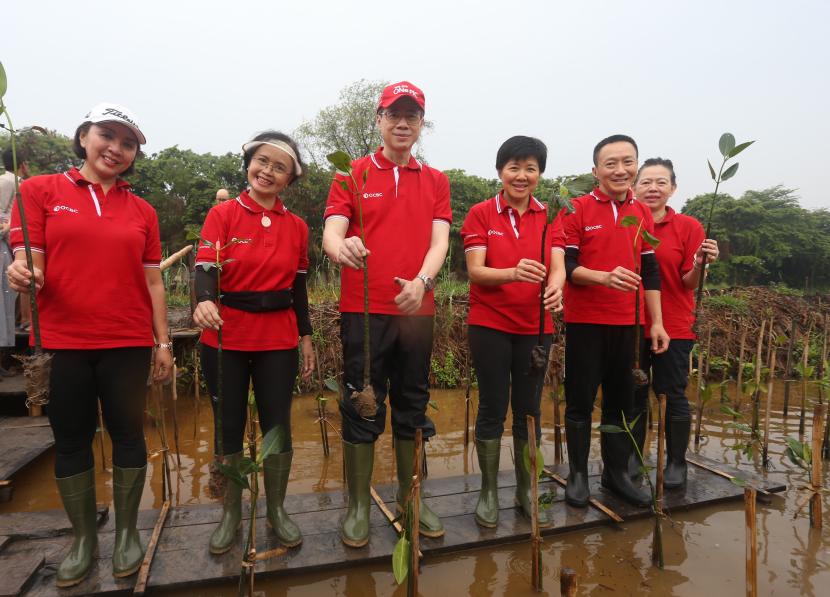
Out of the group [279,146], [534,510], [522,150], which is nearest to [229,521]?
[534,510]

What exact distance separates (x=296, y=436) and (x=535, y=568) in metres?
2.93

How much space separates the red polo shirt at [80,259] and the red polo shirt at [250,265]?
33 centimetres

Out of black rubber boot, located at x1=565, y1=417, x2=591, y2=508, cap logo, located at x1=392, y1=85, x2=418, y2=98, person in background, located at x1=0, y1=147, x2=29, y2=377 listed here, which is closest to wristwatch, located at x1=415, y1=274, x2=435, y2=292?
cap logo, located at x1=392, y1=85, x2=418, y2=98

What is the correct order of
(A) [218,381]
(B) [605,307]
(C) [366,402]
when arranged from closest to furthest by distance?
(C) [366,402] < (A) [218,381] < (B) [605,307]

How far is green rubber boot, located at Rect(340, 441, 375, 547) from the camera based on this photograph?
2385 millimetres

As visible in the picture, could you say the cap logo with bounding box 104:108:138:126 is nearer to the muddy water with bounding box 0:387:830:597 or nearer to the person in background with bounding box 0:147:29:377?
the muddy water with bounding box 0:387:830:597

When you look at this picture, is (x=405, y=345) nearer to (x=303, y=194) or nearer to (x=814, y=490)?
(x=814, y=490)

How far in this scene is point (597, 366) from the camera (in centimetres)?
284

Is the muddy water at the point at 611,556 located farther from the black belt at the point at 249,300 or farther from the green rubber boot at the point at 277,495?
the black belt at the point at 249,300

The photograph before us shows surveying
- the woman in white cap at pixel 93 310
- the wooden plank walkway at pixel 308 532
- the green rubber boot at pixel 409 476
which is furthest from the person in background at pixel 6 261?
the green rubber boot at pixel 409 476

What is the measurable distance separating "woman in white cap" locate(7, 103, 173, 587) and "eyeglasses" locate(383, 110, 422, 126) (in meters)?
1.14

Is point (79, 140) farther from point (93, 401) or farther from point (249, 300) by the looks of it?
point (93, 401)

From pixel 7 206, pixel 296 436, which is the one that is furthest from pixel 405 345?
pixel 7 206

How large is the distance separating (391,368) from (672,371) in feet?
6.24
